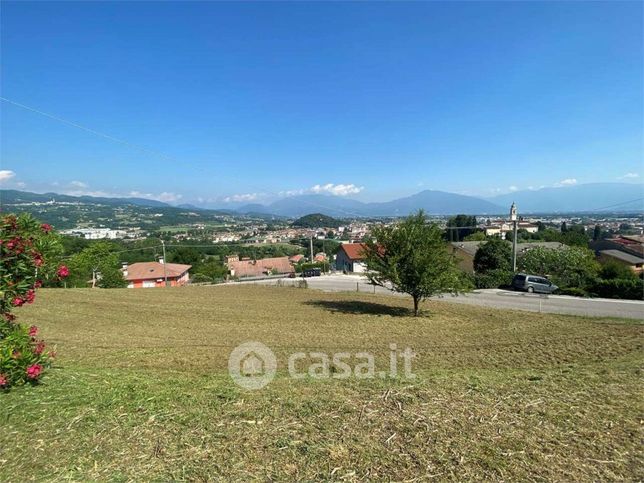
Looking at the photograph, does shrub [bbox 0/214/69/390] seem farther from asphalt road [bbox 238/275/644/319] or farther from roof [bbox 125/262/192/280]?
roof [bbox 125/262/192/280]

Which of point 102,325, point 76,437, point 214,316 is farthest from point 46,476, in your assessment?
point 214,316

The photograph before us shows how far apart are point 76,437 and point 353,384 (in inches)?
112

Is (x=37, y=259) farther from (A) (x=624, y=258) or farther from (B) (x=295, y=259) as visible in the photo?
(B) (x=295, y=259)

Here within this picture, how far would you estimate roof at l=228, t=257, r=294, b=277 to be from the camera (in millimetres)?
57875

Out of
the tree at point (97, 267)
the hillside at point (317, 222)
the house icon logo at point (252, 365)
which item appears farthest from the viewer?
the hillside at point (317, 222)

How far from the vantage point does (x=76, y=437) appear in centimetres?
287

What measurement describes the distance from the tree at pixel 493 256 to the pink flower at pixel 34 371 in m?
35.4

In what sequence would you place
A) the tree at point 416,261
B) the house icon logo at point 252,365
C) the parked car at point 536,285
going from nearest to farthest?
1. the house icon logo at point 252,365
2. the tree at point 416,261
3. the parked car at point 536,285

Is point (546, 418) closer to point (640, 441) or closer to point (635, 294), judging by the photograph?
point (640, 441)

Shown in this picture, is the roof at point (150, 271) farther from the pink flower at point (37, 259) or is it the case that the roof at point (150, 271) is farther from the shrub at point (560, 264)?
the pink flower at point (37, 259)

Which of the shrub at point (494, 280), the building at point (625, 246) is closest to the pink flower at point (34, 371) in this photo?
the shrub at point (494, 280)

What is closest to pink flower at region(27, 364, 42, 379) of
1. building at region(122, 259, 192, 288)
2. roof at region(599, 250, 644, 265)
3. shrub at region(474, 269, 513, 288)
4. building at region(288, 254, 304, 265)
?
shrub at region(474, 269, 513, 288)

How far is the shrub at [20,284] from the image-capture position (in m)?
3.82

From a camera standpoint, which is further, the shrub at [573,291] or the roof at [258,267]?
the roof at [258,267]
